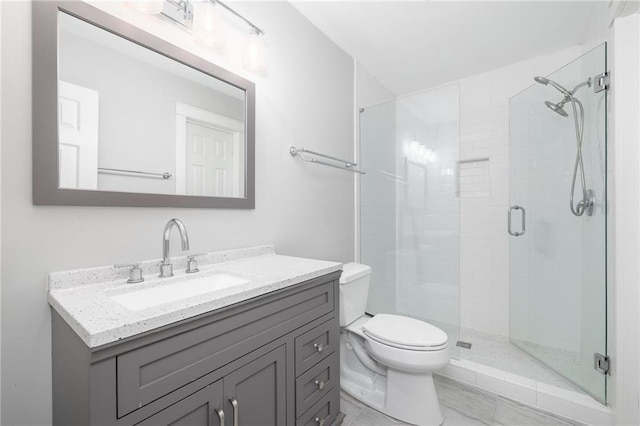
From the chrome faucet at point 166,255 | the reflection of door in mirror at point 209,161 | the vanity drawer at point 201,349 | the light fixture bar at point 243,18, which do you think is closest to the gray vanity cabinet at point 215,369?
the vanity drawer at point 201,349

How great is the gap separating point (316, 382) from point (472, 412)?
1040 mm

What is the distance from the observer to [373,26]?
2018mm

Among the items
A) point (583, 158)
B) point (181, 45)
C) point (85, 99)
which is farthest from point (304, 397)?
point (583, 158)

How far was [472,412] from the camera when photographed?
5.35ft

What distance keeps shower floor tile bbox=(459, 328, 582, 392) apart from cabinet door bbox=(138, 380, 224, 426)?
186 centimetres

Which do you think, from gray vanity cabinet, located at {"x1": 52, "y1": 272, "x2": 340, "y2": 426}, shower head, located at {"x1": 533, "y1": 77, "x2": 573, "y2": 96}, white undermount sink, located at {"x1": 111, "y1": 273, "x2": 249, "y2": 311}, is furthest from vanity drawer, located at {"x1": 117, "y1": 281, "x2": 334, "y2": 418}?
shower head, located at {"x1": 533, "y1": 77, "x2": 573, "y2": 96}

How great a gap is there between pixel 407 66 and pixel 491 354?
2.48m

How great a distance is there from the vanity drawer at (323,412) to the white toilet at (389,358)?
1.16 ft

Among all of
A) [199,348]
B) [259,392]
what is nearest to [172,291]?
[199,348]

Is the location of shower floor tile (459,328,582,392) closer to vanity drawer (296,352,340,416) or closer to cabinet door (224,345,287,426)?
vanity drawer (296,352,340,416)

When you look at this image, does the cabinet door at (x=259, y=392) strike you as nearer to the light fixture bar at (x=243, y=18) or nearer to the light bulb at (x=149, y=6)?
the light bulb at (x=149, y=6)

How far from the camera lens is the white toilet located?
150cm

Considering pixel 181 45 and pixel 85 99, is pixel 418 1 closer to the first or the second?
pixel 181 45

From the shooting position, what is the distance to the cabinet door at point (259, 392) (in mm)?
891
